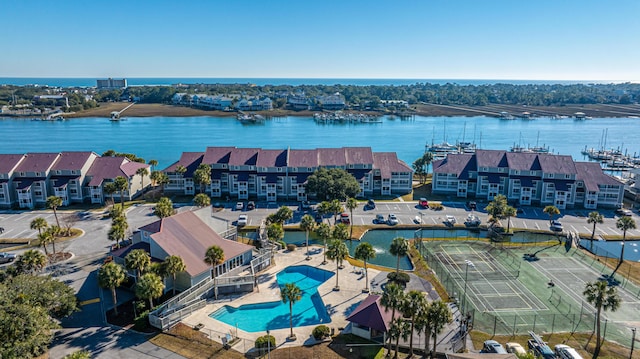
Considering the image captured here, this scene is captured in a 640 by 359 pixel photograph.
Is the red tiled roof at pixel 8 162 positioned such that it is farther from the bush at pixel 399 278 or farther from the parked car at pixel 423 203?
the parked car at pixel 423 203

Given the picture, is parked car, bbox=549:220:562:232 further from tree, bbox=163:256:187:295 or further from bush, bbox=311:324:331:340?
tree, bbox=163:256:187:295

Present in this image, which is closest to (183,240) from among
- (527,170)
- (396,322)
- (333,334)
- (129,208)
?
(333,334)

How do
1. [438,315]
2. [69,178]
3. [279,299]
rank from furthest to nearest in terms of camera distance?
[69,178] → [279,299] → [438,315]

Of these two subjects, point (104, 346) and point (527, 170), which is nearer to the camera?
point (104, 346)

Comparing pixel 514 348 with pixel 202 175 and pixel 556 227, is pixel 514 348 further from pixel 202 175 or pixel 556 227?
pixel 202 175

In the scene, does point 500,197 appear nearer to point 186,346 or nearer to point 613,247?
point 613,247

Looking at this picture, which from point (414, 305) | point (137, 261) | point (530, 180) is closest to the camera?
point (414, 305)

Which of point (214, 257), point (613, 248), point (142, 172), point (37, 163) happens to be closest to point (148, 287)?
point (214, 257)
